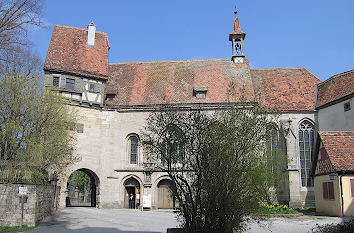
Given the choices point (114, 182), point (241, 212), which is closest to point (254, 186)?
point (241, 212)

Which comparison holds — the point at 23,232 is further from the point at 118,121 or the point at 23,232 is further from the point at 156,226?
the point at 118,121

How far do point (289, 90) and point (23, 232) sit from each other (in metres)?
23.3

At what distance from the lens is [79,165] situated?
26656 mm

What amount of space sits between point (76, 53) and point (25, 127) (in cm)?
1271

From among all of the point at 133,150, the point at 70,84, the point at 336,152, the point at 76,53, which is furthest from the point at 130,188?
the point at 336,152

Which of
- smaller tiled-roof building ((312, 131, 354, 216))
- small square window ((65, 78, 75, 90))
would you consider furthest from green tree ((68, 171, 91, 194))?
smaller tiled-roof building ((312, 131, 354, 216))

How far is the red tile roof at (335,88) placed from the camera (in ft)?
86.1

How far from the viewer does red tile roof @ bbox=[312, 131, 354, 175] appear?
67.5 ft

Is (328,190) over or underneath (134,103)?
underneath

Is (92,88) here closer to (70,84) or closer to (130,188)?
(70,84)

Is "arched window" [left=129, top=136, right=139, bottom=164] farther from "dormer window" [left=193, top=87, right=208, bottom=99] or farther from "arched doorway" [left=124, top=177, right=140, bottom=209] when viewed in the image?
"dormer window" [left=193, top=87, right=208, bottom=99]

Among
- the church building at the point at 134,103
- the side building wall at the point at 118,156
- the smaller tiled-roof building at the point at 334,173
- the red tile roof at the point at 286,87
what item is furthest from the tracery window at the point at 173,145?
the red tile roof at the point at 286,87

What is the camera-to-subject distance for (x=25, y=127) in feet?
60.1

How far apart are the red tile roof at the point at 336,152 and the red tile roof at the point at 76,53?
17.2 metres
